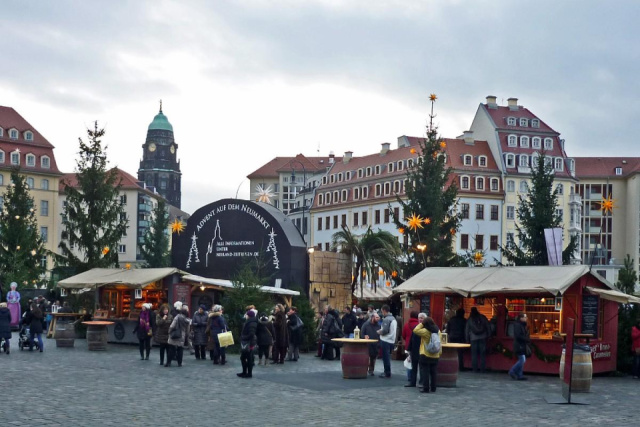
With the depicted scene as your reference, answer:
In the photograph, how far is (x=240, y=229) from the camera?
114 feet

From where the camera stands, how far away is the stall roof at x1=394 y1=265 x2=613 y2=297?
21.9m

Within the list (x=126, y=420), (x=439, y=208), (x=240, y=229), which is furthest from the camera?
(x=439, y=208)

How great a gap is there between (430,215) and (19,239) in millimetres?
24994

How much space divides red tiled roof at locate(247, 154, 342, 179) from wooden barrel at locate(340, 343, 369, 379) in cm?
10270

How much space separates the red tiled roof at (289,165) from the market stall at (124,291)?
295 ft

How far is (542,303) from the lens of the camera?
77.6ft

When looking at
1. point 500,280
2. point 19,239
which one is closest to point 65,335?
point 500,280

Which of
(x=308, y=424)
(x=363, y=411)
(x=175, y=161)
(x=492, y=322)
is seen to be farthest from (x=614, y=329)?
(x=175, y=161)

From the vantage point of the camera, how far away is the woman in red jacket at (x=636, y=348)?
72.8ft

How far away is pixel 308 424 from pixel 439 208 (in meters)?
29.7

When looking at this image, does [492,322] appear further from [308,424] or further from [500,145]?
[500,145]

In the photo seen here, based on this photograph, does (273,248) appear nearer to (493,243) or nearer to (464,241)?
(464,241)

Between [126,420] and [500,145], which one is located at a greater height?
[500,145]

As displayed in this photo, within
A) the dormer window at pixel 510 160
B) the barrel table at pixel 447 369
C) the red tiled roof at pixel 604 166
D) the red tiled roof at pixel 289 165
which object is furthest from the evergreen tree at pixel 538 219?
the red tiled roof at pixel 289 165
